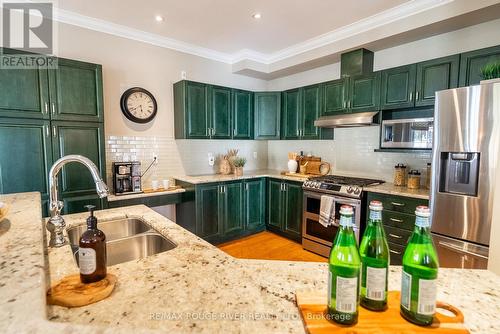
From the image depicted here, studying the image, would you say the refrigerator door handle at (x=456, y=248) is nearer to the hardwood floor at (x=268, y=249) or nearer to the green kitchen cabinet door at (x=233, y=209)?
the hardwood floor at (x=268, y=249)

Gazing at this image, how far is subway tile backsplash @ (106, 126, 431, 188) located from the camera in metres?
3.22

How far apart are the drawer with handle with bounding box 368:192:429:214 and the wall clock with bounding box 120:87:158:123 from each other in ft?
9.62

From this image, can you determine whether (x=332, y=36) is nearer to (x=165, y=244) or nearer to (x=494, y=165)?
(x=494, y=165)

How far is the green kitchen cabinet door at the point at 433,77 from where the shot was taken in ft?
8.06

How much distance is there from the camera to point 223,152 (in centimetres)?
427

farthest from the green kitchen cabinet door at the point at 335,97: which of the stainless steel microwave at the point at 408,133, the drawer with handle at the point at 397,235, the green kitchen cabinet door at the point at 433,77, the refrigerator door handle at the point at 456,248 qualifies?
the refrigerator door handle at the point at 456,248

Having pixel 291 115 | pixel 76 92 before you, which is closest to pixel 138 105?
pixel 76 92

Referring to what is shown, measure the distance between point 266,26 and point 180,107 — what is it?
1.52 m

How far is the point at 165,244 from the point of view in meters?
1.36

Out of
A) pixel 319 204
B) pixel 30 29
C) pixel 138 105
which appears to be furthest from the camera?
pixel 138 105

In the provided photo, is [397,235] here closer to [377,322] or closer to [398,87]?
[398,87]

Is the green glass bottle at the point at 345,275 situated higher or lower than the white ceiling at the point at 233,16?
lower

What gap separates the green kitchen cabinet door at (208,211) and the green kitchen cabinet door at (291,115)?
1.45 metres

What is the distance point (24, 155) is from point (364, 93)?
11.9 feet
